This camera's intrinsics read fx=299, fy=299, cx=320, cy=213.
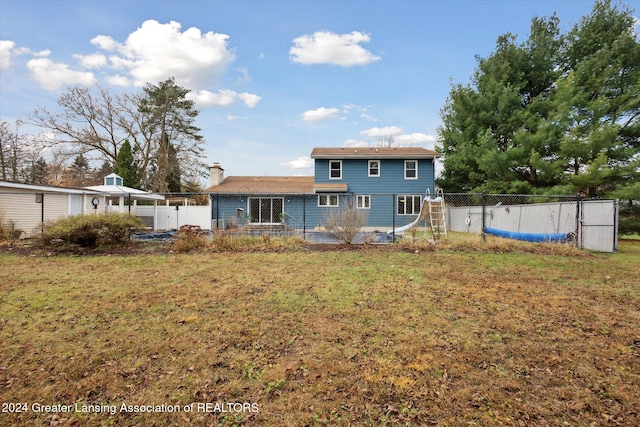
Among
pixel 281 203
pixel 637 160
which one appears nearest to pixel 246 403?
pixel 281 203

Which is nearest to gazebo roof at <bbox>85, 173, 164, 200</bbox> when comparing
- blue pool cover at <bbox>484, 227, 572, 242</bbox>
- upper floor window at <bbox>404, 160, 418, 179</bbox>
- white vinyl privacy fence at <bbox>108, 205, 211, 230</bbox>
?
white vinyl privacy fence at <bbox>108, 205, 211, 230</bbox>

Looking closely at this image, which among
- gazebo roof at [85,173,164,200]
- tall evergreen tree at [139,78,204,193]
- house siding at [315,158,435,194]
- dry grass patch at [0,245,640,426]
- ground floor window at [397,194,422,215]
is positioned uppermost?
tall evergreen tree at [139,78,204,193]

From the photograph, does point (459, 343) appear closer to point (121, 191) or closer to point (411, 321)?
point (411, 321)

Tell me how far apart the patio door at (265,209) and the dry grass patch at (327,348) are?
1376 centimetres

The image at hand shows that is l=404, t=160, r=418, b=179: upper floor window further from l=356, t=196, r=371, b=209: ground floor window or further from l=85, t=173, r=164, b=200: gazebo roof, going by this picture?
l=85, t=173, r=164, b=200: gazebo roof

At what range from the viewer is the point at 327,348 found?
10.2 ft

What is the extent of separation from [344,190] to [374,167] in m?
2.87

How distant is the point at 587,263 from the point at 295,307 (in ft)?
27.2

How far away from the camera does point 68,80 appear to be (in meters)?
24.0

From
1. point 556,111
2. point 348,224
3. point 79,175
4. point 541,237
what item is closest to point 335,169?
point 348,224

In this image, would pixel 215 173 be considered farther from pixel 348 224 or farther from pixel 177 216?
pixel 348 224

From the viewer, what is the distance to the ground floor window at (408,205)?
20.1m

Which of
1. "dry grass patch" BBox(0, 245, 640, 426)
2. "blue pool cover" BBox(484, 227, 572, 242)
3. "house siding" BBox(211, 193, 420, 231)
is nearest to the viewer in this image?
"dry grass patch" BBox(0, 245, 640, 426)

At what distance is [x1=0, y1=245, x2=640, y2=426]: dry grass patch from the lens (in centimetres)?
222
